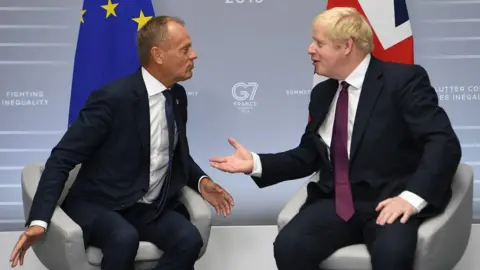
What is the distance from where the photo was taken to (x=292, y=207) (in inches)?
126

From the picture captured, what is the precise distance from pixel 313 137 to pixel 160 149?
67cm

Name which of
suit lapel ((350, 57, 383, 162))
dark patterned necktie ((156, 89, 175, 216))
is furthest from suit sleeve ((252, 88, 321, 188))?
dark patterned necktie ((156, 89, 175, 216))

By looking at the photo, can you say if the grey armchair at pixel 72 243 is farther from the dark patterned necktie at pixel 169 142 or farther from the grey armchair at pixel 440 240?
the grey armchair at pixel 440 240

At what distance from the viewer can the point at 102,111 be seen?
124 inches

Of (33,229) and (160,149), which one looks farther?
(160,149)

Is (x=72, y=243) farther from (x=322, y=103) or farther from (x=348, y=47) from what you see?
(x=348, y=47)

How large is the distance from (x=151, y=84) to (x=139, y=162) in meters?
0.35

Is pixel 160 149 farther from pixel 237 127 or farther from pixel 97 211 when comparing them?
pixel 237 127

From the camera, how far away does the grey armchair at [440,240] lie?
9.29 feet

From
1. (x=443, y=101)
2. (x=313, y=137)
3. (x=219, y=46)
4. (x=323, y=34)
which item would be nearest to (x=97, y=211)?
(x=313, y=137)

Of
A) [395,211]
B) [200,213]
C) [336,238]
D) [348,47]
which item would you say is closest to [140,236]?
[200,213]

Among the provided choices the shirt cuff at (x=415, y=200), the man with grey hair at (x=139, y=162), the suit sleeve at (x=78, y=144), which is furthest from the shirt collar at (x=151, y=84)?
the shirt cuff at (x=415, y=200)

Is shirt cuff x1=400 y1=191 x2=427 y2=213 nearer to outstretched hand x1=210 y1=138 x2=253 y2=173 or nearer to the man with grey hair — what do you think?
outstretched hand x1=210 y1=138 x2=253 y2=173

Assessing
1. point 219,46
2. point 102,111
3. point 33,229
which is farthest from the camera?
point 219,46
